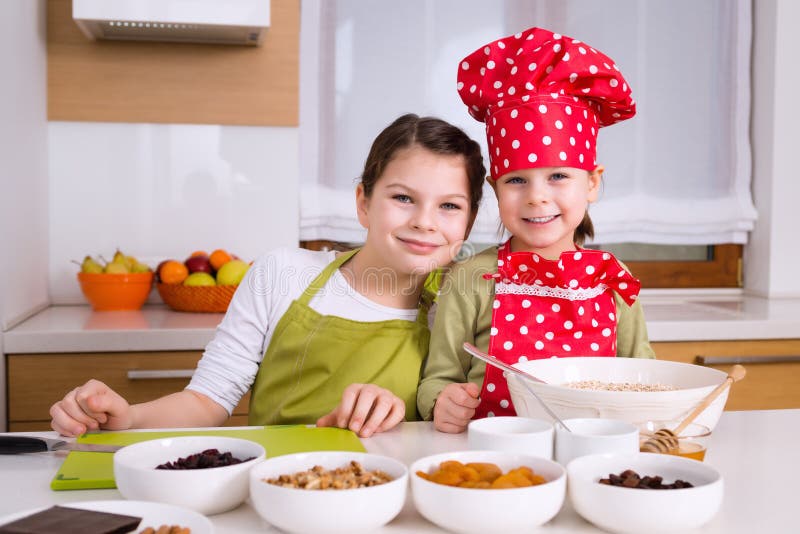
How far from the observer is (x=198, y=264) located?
7.32 ft

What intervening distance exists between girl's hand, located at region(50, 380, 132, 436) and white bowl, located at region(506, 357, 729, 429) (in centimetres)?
49

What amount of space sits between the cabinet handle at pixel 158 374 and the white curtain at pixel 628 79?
0.78 meters

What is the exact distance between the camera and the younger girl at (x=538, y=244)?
1230 mm

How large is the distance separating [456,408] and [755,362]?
4.61 ft

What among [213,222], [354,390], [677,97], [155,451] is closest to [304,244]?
[213,222]

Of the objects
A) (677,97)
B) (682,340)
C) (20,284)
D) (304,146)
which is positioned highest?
(677,97)

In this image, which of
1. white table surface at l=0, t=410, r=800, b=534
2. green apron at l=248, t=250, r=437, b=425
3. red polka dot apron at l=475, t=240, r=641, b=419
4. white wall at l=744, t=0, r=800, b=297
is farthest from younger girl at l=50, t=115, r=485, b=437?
white wall at l=744, t=0, r=800, b=297

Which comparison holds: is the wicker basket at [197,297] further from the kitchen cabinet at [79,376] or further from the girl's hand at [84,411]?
the girl's hand at [84,411]

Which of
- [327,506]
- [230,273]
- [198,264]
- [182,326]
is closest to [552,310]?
[327,506]

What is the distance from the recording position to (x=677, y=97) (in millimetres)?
2770

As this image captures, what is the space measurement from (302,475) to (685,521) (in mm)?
322

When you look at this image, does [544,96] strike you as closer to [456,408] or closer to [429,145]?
[429,145]

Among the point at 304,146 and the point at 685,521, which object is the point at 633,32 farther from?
the point at 685,521

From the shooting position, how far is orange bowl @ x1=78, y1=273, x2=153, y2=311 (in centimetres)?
220
